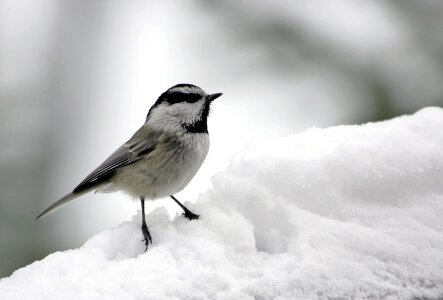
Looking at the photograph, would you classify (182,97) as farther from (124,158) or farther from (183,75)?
(183,75)

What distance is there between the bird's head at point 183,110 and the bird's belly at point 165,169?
0.08 m

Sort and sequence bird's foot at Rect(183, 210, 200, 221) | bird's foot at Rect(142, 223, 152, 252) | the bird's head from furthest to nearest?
the bird's head, bird's foot at Rect(183, 210, 200, 221), bird's foot at Rect(142, 223, 152, 252)

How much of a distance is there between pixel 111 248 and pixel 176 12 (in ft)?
12.0

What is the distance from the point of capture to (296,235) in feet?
5.92

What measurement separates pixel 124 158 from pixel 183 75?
2437mm

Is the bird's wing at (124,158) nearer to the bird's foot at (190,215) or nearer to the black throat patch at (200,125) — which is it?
the black throat patch at (200,125)

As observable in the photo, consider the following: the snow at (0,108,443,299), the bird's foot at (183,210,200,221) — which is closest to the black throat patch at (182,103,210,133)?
the snow at (0,108,443,299)

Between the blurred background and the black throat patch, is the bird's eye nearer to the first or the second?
the black throat patch

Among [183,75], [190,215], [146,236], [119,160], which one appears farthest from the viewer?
[183,75]

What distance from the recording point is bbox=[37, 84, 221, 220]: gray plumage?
2518 millimetres

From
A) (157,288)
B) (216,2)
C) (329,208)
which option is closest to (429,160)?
(329,208)

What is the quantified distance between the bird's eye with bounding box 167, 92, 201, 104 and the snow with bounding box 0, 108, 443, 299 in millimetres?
458

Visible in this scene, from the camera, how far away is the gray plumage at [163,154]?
2518mm

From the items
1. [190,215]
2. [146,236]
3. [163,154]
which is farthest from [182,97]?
[146,236]
